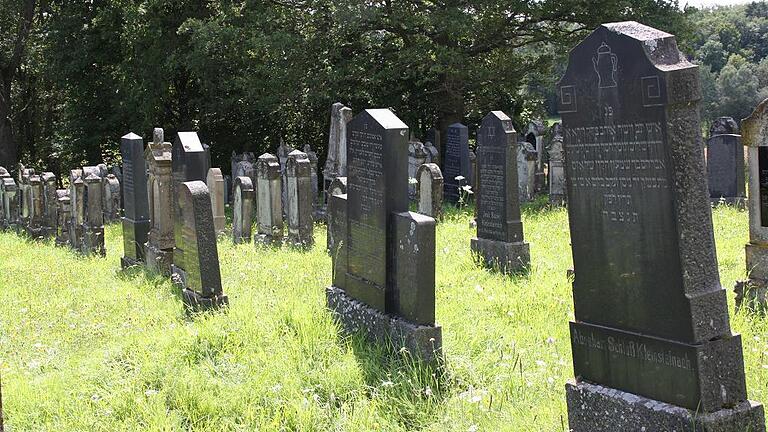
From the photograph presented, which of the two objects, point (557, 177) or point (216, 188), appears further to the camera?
point (557, 177)

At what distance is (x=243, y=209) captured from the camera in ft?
42.8

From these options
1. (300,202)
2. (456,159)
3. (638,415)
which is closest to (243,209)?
(300,202)

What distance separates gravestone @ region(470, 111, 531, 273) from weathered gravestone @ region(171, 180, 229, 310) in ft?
10.9

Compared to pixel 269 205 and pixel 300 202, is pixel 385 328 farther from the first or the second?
pixel 269 205

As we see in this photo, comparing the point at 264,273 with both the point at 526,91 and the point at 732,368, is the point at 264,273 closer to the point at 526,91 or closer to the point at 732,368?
the point at 732,368

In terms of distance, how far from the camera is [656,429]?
13.3ft

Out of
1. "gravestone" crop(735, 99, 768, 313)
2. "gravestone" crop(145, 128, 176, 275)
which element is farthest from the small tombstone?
"gravestone" crop(735, 99, 768, 313)

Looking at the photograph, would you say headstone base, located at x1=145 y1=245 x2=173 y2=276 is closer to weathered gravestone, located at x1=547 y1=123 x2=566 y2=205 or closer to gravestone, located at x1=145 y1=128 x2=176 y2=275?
gravestone, located at x1=145 y1=128 x2=176 y2=275

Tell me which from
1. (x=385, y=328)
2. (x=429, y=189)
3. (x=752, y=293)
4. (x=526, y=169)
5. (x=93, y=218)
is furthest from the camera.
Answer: (x=526, y=169)

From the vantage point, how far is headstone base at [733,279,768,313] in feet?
22.3

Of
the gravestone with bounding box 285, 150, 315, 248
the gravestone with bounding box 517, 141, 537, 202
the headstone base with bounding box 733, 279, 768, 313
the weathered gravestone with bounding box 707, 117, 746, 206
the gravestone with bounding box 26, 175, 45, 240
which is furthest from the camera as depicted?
the gravestone with bounding box 517, 141, 537, 202

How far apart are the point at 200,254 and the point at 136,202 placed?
13.6ft

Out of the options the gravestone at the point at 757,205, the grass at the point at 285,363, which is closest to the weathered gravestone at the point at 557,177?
the grass at the point at 285,363

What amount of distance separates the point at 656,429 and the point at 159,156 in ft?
26.9
